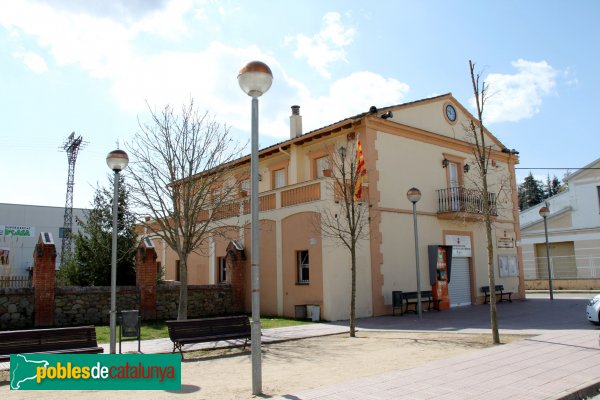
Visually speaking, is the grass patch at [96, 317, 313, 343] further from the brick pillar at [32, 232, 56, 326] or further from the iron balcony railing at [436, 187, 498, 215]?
the iron balcony railing at [436, 187, 498, 215]

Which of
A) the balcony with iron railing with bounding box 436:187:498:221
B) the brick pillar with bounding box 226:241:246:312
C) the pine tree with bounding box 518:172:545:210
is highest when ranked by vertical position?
the pine tree with bounding box 518:172:545:210

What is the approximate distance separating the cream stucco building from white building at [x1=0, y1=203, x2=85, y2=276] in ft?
104

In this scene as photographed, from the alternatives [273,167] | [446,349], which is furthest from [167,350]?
[273,167]

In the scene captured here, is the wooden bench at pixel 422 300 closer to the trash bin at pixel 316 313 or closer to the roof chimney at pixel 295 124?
the trash bin at pixel 316 313

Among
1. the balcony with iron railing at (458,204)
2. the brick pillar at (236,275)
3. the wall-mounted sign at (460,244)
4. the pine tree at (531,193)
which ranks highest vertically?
the pine tree at (531,193)

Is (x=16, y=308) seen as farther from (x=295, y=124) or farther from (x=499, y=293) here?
(x=499, y=293)

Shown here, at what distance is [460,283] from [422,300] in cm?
319

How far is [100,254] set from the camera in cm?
1942

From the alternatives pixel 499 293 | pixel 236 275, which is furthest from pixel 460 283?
pixel 236 275

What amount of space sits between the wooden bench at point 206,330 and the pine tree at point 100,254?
9.12 meters

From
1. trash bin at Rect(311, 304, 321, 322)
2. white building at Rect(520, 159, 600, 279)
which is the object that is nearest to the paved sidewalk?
trash bin at Rect(311, 304, 321, 322)

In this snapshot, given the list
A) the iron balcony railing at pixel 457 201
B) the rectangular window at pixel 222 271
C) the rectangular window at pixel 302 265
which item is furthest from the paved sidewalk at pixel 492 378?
the rectangular window at pixel 222 271

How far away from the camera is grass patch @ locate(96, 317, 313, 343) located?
535 inches

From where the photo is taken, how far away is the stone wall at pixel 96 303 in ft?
49.3
